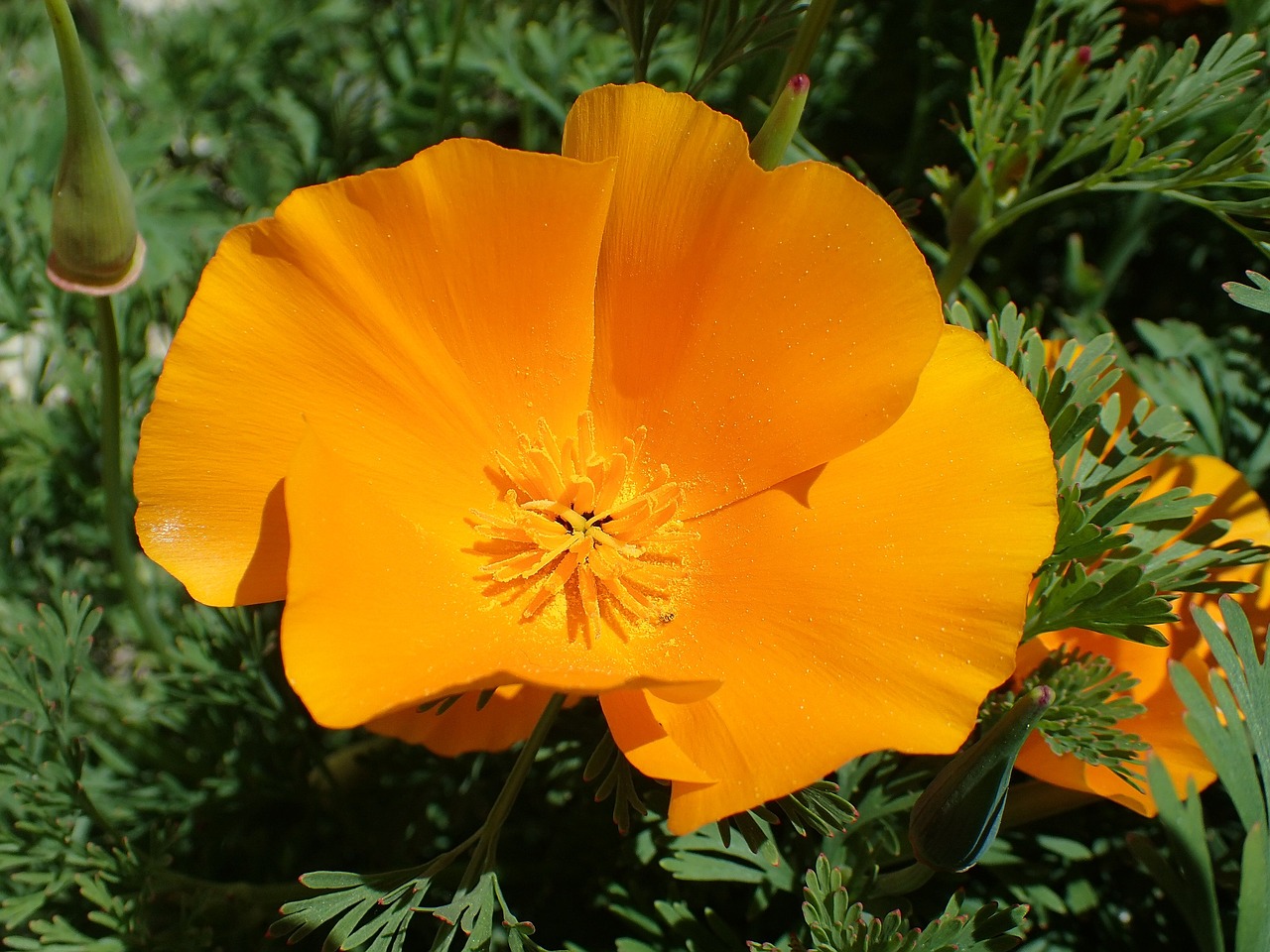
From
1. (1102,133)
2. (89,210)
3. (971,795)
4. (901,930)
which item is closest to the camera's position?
(971,795)

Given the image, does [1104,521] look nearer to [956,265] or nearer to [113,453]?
[956,265]

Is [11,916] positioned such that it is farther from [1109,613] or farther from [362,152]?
[362,152]

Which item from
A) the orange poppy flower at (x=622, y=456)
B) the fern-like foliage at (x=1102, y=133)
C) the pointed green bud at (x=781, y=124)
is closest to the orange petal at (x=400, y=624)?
the orange poppy flower at (x=622, y=456)

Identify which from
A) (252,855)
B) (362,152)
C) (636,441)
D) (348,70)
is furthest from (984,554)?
(348,70)

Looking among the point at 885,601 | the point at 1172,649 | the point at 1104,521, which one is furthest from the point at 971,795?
the point at 1172,649

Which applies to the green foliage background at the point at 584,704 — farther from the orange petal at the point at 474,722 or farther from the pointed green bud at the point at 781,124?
the pointed green bud at the point at 781,124
